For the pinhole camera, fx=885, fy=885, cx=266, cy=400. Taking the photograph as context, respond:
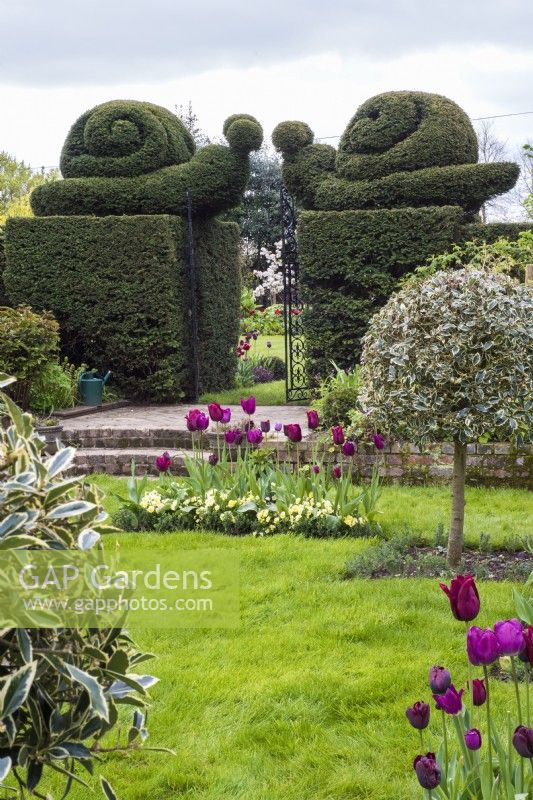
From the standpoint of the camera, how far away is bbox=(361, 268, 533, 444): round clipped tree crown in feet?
16.4

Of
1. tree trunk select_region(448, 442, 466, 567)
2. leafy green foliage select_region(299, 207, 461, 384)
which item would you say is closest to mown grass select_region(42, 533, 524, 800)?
tree trunk select_region(448, 442, 466, 567)

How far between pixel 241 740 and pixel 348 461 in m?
4.57

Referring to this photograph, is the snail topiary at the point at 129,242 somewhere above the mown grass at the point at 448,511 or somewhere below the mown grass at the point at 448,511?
above

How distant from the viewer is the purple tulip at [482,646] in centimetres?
200

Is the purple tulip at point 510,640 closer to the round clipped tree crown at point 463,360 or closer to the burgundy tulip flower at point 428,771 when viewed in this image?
the burgundy tulip flower at point 428,771

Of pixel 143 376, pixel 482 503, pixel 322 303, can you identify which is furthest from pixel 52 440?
pixel 482 503

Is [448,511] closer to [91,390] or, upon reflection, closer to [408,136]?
[408,136]

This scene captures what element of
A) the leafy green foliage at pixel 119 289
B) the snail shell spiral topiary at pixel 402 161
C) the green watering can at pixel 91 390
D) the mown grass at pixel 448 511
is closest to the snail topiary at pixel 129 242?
the leafy green foliage at pixel 119 289

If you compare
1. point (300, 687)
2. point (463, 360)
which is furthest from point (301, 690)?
point (463, 360)

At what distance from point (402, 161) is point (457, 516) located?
727 cm

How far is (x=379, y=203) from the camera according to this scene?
1172 centimetres

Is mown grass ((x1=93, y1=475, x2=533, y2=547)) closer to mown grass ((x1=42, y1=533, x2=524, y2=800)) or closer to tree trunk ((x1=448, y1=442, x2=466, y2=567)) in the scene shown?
tree trunk ((x1=448, y1=442, x2=466, y2=567))

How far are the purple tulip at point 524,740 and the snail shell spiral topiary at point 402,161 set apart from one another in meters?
10.2

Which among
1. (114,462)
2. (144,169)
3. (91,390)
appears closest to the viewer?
(114,462)
